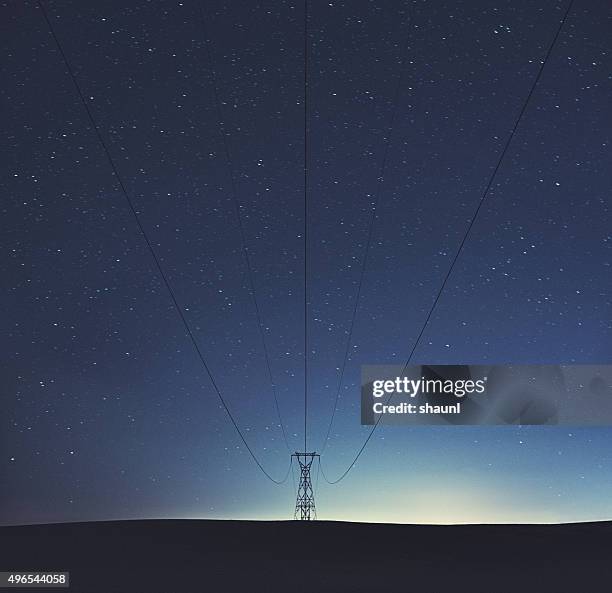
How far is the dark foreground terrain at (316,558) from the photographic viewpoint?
6.76 meters

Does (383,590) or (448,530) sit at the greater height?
(448,530)

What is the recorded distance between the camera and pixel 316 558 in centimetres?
835

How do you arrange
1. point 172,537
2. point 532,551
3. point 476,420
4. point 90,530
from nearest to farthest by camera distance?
point 532,551, point 172,537, point 90,530, point 476,420

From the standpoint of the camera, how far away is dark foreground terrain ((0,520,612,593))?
6758mm

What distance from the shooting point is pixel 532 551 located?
937 centimetres

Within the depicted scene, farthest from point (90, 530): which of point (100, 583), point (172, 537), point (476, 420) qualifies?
point (476, 420)

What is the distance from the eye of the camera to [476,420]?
18656 mm

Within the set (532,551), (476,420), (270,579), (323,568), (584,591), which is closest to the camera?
(584,591)

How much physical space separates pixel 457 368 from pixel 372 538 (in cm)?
999

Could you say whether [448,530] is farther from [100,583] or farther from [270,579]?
[100,583]

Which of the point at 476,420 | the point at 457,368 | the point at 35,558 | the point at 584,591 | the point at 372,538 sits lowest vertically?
the point at 584,591

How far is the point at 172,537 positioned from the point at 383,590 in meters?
4.77

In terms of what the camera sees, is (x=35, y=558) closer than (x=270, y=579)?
No

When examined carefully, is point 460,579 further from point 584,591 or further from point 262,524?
point 262,524
